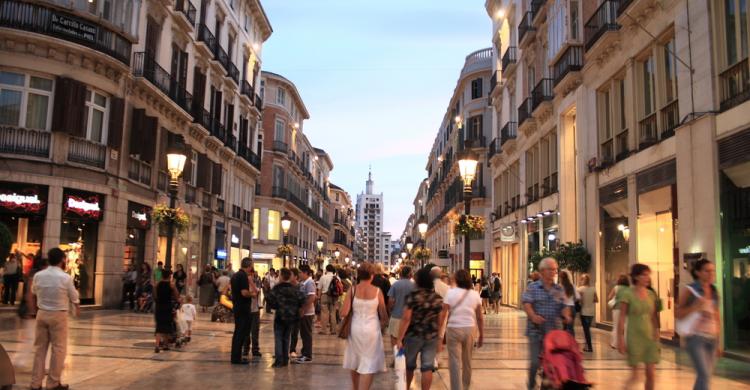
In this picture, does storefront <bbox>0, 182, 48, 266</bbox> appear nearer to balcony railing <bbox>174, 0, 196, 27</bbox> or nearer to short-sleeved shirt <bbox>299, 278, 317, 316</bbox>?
short-sleeved shirt <bbox>299, 278, 317, 316</bbox>

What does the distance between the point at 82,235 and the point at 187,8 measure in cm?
1324

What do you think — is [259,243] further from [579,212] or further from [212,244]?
[579,212]

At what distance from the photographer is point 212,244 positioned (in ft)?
118

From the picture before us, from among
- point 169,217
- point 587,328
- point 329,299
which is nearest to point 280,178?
point 169,217

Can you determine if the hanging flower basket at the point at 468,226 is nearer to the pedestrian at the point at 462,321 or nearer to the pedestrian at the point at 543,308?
the pedestrian at the point at 462,321

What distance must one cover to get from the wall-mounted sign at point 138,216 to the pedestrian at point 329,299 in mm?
10818

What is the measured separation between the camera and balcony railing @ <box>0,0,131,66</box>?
65.0ft

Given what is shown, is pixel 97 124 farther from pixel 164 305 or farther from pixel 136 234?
pixel 164 305

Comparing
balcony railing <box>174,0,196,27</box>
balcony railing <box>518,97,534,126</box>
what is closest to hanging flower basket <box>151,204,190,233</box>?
balcony railing <box>174,0,196,27</box>

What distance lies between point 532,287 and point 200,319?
50.2 ft

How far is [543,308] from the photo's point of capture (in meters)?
7.61

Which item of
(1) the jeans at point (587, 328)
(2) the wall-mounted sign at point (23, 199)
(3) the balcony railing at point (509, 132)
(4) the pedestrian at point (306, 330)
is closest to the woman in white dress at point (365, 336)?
(4) the pedestrian at point (306, 330)

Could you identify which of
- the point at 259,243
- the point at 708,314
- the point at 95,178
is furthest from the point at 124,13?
the point at 259,243

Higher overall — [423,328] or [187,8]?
[187,8]
